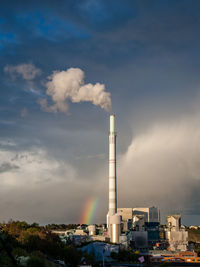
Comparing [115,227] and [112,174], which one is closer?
[115,227]

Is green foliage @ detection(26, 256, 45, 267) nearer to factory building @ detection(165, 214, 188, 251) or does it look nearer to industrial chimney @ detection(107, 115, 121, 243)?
industrial chimney @ detection(107, 115, 121, 243)

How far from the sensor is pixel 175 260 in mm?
136500

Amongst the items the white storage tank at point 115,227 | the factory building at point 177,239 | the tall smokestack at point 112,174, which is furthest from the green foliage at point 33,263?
the factory building at point 177,239

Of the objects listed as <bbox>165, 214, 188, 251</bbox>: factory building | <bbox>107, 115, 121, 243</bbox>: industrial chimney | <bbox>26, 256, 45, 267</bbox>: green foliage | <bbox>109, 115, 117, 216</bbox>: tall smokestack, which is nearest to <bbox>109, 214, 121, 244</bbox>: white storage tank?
<bbox>107, 115, 121, 243</bbox>: industrial chimney

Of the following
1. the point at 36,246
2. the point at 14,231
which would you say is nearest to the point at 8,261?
the point at 36,246

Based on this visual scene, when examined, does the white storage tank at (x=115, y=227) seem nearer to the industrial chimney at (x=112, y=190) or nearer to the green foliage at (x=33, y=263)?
the industrial chimney at (x=112, y=190)

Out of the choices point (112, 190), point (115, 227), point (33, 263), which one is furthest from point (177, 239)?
point (33, 263)

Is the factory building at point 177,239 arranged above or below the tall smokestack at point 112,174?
below

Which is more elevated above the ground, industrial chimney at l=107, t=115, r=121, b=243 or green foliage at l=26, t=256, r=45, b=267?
industrial chimney at l=107, t=115, r=121, b=243

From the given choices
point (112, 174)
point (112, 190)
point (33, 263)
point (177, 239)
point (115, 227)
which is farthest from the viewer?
point (177, 239)

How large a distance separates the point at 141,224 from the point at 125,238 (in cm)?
3240

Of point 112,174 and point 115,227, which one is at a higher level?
point 112,174

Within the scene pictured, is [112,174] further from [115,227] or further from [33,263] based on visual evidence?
[33,263]

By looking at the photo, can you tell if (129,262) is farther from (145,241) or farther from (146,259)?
(145,241)
